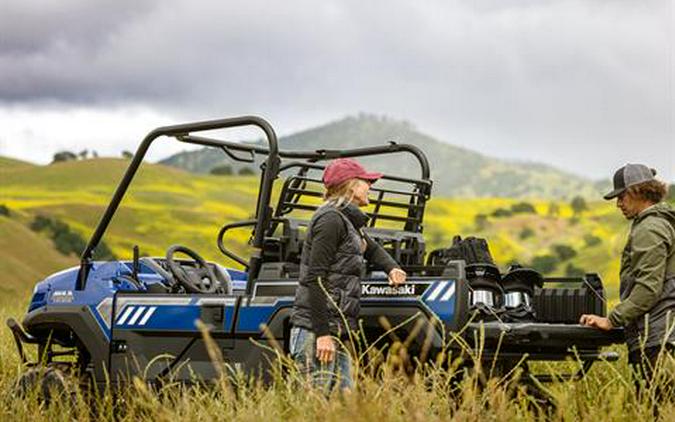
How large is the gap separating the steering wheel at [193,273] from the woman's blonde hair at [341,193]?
1629mm

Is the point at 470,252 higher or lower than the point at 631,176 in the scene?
lower

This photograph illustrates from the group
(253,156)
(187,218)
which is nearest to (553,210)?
(187,218)

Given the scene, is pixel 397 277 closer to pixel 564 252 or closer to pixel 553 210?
pixel 564 252

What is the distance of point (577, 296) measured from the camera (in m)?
7.32

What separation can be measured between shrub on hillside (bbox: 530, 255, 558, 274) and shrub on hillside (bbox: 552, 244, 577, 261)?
35 centimetres

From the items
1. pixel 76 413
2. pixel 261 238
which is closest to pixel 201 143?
pixel 261 238

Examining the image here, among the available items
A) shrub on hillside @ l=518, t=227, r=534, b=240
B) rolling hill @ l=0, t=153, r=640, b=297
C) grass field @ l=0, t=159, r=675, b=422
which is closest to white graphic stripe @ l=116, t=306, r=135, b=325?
grass field @ l=0, t=159, r=675, b=422

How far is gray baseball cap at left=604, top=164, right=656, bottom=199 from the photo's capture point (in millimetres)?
6414

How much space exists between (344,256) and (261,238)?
812 mm

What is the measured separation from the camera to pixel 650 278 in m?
6.21

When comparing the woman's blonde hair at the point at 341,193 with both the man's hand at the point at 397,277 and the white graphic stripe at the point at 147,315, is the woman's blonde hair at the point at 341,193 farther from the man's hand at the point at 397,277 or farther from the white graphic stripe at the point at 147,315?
the white graphic stripe at the point at 147,315

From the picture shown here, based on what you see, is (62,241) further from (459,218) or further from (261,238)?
(261,238)

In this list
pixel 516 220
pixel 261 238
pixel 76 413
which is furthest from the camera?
pixel 516 220

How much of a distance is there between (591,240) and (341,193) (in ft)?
186
